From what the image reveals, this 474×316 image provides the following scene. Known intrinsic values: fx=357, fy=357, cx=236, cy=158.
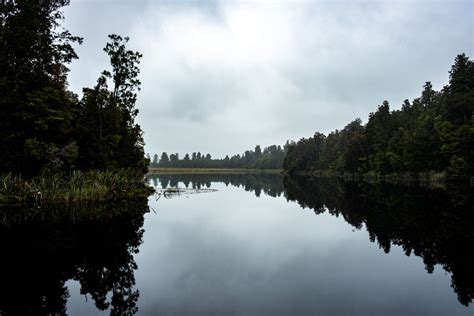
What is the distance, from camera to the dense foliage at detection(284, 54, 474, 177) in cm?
4547

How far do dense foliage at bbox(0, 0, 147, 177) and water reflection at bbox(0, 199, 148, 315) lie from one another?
7125 millimetres

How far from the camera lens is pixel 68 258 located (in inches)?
432

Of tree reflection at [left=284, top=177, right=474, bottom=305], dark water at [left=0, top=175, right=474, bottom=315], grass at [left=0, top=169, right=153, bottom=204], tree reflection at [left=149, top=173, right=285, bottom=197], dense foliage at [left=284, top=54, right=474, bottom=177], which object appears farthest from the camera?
tree reflection at [left=149, top=173, right=285, bottom=197]

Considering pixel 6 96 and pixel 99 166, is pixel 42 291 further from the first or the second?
pixel 99 166

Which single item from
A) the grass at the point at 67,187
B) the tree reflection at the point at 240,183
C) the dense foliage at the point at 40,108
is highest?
the dense foliage at the point at 40,108

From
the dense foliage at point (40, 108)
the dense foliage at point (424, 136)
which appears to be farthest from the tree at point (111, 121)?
the dense foliage at point (424, 136)

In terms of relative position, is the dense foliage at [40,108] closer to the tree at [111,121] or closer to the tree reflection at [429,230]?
the tree at [111,121]

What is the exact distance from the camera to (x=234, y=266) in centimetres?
1070

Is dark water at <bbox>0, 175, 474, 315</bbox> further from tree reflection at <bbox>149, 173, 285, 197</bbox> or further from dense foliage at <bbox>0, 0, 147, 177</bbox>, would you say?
tree reflection at <bbox>149, 173, 285, 197</bbox>

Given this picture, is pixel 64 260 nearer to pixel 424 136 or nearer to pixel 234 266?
pixel 234 266

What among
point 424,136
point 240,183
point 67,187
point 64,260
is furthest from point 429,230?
point 240,183

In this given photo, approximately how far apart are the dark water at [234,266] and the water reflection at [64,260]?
31mm

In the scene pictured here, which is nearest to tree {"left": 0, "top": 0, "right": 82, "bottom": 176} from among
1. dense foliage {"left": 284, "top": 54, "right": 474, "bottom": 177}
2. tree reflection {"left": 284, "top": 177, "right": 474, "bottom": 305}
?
tree reflection {"left": 284, "top": 177, "right": 474, "bottom": 305}

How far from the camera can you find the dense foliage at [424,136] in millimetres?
45469
